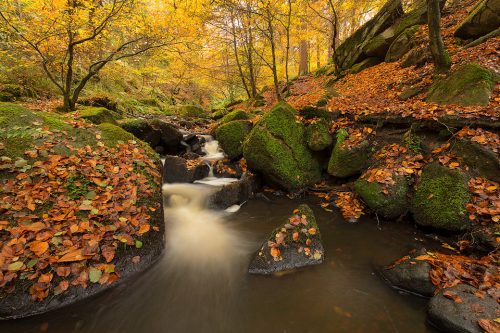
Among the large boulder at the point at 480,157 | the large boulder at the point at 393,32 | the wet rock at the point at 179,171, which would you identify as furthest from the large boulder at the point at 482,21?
the wet rock at the point at 179,171

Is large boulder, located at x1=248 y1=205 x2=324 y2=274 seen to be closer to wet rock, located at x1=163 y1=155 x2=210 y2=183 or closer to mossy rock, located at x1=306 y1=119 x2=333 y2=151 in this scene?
mossy rock, located at x1=306 y1=119 x2=333 y2=151

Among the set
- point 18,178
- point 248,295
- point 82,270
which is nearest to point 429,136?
point 248,295

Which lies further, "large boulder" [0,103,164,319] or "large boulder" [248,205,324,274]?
"large boulder" [248,205,324,274]

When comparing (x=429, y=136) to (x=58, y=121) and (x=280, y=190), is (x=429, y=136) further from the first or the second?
(x=58, y=121)

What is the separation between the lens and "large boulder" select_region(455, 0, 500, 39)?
682 cm

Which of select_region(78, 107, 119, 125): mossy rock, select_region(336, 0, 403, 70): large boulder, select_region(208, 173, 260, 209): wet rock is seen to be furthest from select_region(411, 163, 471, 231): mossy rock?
select_region(336, 0, 403, 70): large boulder

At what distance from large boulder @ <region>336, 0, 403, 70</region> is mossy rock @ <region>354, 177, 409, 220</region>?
8758mm

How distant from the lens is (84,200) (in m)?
3.79

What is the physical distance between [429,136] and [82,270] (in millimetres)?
6561

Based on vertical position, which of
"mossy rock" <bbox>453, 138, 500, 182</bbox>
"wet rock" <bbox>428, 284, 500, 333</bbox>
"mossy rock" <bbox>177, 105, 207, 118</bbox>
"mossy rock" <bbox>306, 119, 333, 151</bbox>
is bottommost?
"wet rock" <bbox>428, 284, 500, 333</bbox>

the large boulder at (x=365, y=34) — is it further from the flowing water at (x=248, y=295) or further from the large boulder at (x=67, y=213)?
the large boulder at (x=67, y=213)

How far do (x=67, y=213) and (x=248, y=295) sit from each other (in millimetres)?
2815

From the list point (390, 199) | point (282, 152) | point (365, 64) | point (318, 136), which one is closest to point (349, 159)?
point (318, 136)

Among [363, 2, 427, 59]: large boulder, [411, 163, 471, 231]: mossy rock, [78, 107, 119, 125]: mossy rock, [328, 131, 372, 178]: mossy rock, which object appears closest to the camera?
[411, 163, 471, 231]: mossy rock
